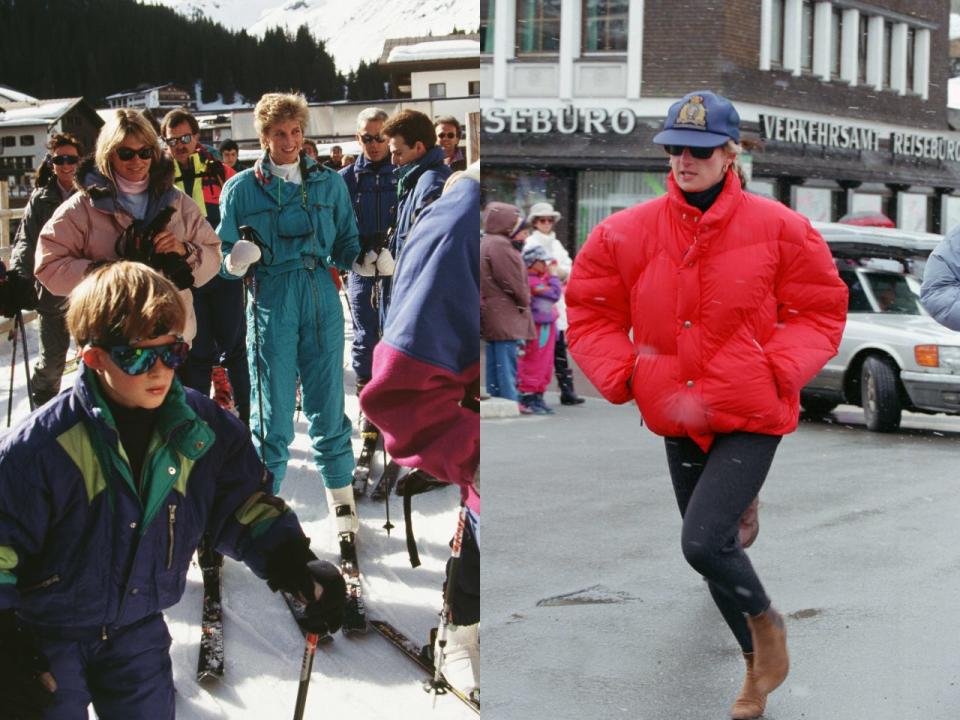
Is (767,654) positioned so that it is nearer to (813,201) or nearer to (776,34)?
(776,34)

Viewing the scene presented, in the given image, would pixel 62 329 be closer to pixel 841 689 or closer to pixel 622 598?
pixel 841 689

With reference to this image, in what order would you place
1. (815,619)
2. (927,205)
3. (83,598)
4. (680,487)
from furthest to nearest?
(927,205), (815,619), (680,487), (83,598)

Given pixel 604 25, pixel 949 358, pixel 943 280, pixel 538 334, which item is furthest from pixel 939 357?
pixel 943 280

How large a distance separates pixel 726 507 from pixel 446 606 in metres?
0.48

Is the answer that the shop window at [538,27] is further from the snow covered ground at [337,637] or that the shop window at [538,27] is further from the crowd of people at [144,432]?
the crowd of people at [144,432]

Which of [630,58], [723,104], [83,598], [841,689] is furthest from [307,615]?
[630,58]

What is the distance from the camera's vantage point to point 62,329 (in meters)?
1.28

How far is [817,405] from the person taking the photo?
17.9 ft

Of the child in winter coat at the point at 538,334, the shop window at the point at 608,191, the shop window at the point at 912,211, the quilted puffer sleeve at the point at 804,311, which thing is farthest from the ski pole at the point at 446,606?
the shop window at the point at 912,211

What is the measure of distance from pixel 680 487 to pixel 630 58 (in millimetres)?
7024

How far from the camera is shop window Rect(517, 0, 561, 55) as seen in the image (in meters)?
3.27

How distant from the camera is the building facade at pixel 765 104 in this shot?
7.73m

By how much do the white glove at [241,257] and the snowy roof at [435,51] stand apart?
34 cm

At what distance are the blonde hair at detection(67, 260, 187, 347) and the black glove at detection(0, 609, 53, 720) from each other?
0.84 feet
